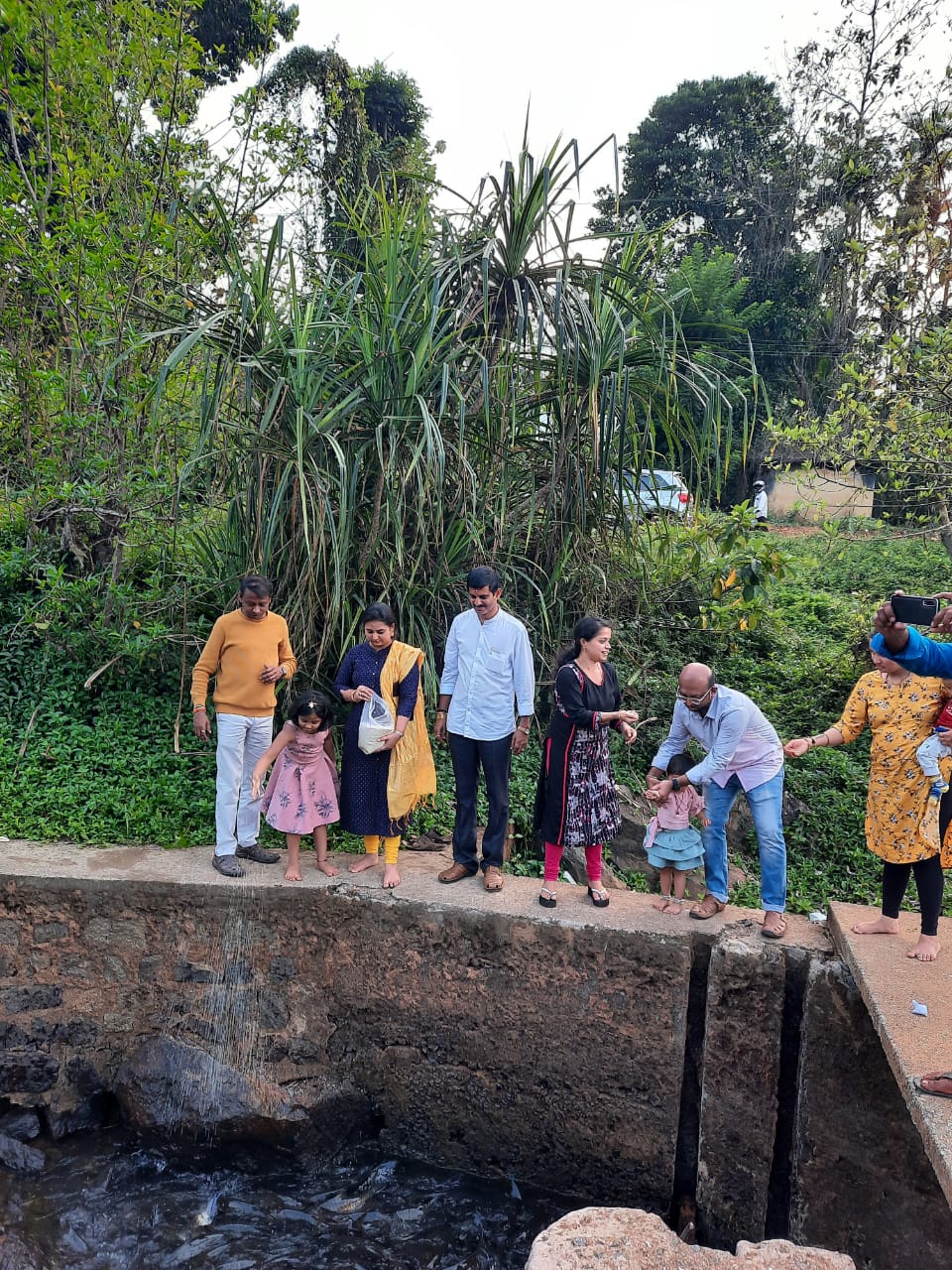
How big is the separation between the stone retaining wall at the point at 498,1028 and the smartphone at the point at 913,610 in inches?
60.8

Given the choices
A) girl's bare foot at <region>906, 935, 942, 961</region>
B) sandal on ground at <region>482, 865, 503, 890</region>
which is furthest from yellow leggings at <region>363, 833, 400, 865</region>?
girl's bare foot at <region>906, 935, 942, 961</region>

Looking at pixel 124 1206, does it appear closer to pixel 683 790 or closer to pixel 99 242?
pixel 683 790

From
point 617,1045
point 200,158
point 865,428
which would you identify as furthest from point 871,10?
point 617,1045

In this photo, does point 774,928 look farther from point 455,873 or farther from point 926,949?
point 455,873

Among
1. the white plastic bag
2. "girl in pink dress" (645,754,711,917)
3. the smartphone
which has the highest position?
the smartphone

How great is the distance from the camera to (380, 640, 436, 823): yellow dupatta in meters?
3.92

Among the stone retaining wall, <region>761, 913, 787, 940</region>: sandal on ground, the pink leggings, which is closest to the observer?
the stone retaining wall

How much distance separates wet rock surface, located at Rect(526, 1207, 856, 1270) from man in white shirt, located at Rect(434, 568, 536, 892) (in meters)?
1.51

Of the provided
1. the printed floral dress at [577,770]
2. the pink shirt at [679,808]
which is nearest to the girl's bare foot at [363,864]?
the printed floral dress at [577,770]

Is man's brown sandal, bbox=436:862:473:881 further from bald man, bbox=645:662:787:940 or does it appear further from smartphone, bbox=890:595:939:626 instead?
smartphone, bbox=890:595:939:626

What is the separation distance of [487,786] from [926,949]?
177cm

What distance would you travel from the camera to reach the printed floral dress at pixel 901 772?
3229 millimetres

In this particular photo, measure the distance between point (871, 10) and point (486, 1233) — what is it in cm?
1265

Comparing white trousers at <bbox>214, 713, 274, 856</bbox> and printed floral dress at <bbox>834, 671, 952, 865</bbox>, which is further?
A: white trousers at <bbox>214, 713, 274, 856</bbox>
